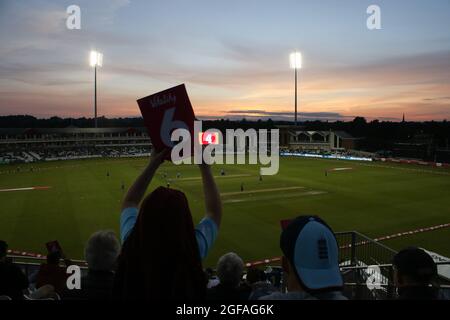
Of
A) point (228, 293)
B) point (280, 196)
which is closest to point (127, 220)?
point (228, 293)

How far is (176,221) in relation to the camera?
2291mm

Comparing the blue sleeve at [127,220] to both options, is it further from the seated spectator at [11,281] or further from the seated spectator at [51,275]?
the seated spectator at [51,275]

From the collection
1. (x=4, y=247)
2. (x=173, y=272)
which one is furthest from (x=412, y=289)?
(x=4, y=247)

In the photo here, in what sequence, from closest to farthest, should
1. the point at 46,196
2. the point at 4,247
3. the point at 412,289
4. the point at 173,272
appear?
the point at 173,272
the point at 412,289
the point at 4,247
the point at 46,196

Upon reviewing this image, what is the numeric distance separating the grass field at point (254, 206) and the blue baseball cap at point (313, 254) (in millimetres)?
16064

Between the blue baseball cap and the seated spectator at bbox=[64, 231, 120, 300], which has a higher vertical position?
the blue baseball cap

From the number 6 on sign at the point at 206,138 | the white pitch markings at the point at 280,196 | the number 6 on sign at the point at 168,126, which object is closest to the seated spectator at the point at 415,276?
the number 6 on sign at the point at 206,138

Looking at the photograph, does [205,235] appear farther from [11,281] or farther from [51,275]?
[51,275]

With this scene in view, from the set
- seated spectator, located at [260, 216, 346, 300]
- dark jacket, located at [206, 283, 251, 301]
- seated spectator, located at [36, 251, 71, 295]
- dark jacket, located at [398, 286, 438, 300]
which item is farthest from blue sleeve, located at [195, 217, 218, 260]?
seated spectator, located at [36, 251, 71, 295]

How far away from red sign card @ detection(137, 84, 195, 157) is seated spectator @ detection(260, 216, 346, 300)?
141 centimetres

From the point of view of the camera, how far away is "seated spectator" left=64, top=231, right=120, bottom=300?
2953 mm

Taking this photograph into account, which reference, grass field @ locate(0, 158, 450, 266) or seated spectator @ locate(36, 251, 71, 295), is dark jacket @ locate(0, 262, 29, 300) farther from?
grass field @ locate(0, 158, 450, 266)
